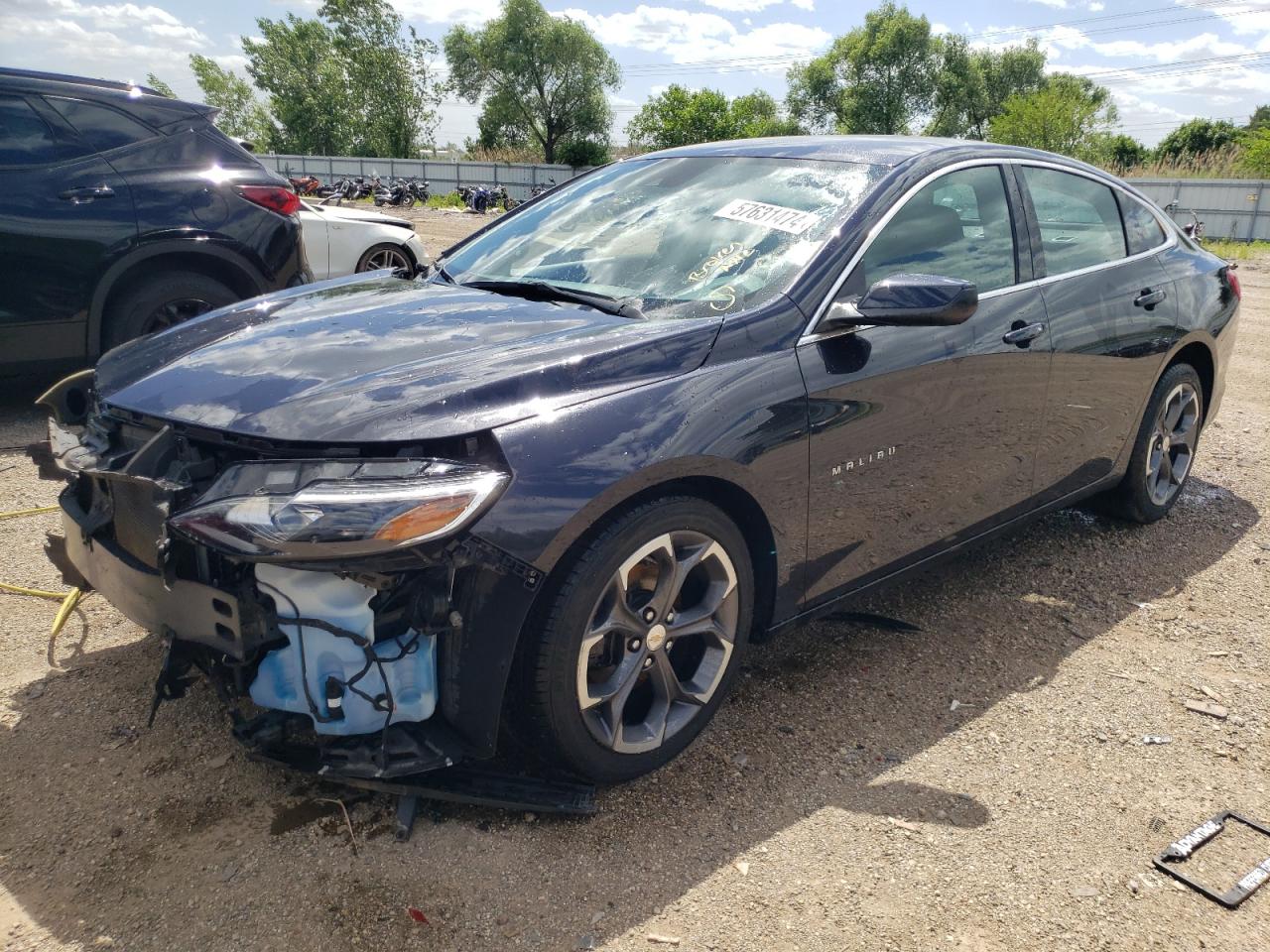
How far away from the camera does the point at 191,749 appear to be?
2697 millimetres

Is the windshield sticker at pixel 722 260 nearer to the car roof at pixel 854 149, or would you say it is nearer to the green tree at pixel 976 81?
the car roof at pixel 854 149

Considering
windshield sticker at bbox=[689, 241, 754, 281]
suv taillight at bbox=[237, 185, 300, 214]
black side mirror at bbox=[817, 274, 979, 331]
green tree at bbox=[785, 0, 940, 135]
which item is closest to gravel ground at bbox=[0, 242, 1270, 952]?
black side mirror at bbox=[817, 274, 979, 331]

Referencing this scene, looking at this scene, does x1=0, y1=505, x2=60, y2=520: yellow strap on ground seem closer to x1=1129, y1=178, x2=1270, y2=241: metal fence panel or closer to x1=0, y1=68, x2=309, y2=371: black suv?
x1=0, y1=68, x2=309, y2=371: black suv

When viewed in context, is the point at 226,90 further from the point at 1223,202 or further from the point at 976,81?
the point at 1223,202

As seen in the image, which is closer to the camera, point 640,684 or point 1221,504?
point 640,684

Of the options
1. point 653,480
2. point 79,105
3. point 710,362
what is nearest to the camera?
point 653,480

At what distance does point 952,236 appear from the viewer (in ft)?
10.8

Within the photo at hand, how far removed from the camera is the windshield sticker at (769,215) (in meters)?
3.00

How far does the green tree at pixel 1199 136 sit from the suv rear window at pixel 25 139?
6970 cm

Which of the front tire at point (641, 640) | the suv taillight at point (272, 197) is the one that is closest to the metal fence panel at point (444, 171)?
the suv taillight at point (272, 197)

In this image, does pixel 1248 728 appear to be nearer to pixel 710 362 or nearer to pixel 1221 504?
pixel 710 362

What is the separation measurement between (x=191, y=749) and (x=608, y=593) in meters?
1.30

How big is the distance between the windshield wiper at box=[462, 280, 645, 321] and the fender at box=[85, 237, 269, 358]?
2.93 m

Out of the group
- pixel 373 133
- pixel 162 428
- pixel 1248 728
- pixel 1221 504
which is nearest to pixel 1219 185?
pixel 1221 504
